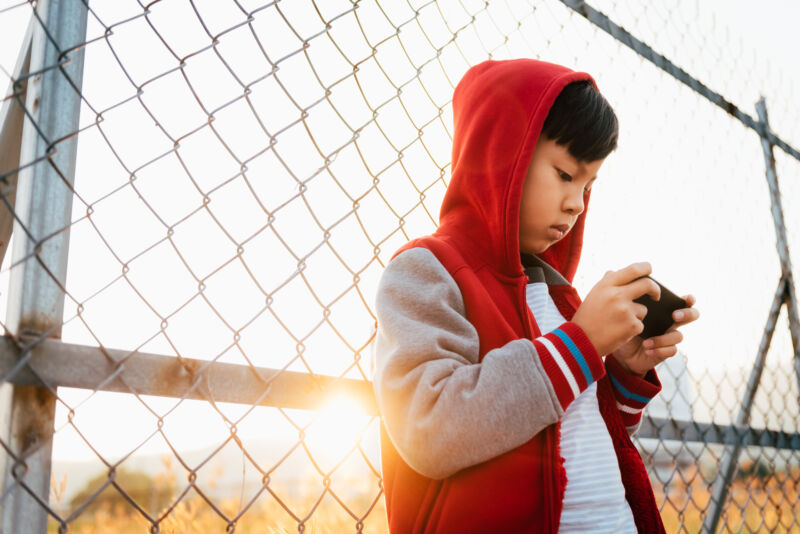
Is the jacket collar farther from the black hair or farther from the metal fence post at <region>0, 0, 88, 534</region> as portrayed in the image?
the metal fence post at <region>0, 0, 88, 534</region>

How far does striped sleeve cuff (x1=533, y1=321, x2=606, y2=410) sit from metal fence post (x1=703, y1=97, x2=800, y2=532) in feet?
5.08

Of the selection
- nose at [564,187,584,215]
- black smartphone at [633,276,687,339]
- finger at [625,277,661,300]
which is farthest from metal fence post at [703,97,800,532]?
nose at [564,187,584,215]

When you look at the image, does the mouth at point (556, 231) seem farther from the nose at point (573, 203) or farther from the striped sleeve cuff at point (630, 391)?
the striped sleeve cuff at point (630, 391)

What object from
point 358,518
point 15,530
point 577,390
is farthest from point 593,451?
point 15,530

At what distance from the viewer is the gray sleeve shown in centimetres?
103

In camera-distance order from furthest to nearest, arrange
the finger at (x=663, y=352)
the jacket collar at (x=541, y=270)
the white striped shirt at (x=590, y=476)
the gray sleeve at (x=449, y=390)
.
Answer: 1. the jacket collar at (x=541, y=270)
2. the finger at (x=663, y=352)
3. the white striped shirt at (x=590, y=476)
4. the gray sleeve at (x=449, y=390)

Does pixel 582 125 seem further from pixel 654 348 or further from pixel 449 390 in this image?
pixel 449 390

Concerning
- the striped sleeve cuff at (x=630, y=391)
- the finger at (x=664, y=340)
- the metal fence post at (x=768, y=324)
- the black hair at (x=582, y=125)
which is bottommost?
the metal fence post at (x=768, y=324)

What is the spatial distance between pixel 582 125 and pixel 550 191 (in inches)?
7.2

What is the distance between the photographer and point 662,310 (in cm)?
136

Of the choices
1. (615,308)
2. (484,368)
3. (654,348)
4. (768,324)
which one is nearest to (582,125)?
(615,308)

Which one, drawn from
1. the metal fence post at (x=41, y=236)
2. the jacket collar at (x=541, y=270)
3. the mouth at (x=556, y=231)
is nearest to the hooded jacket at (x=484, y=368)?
the mouth at (x=556, y=231)

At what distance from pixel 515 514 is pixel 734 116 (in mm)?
2287

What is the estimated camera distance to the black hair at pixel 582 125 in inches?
54.1
